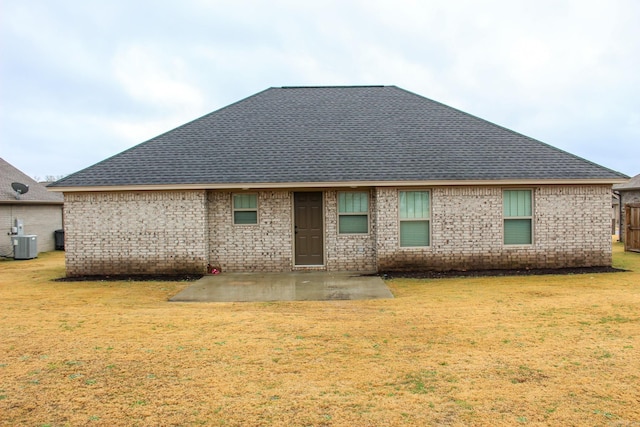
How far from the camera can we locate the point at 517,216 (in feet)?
40.8

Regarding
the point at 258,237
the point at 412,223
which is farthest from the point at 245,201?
the point at 412,223

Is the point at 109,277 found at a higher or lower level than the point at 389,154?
lower

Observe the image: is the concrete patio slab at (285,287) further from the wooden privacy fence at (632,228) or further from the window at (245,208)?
the wooden privacy fence at (632,228)

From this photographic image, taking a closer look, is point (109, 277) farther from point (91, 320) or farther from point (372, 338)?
point (372, 338)

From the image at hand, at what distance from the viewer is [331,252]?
12648 mm

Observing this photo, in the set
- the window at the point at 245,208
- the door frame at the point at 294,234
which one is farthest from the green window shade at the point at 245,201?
the door frame at the point at 294,234

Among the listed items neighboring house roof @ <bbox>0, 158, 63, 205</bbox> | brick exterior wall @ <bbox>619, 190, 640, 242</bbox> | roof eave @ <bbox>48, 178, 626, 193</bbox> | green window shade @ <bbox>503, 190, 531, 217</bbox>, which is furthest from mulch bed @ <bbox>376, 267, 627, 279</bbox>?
neighboring house roof @ <bbox>0, 158, 63, 205</bbox>

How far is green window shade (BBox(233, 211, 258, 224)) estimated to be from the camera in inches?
498

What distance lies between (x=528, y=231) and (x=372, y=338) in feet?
26.6

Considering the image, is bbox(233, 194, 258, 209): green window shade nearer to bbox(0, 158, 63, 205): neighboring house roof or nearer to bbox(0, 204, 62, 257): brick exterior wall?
bbox(0, 158, 63, 205): neighboring house roof

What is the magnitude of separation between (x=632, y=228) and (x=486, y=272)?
31.4ft

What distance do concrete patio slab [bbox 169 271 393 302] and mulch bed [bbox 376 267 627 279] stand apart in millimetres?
870

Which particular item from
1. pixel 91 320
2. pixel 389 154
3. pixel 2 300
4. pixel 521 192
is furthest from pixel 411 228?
pixel 2 300

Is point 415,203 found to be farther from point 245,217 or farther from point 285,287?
point 245,217
